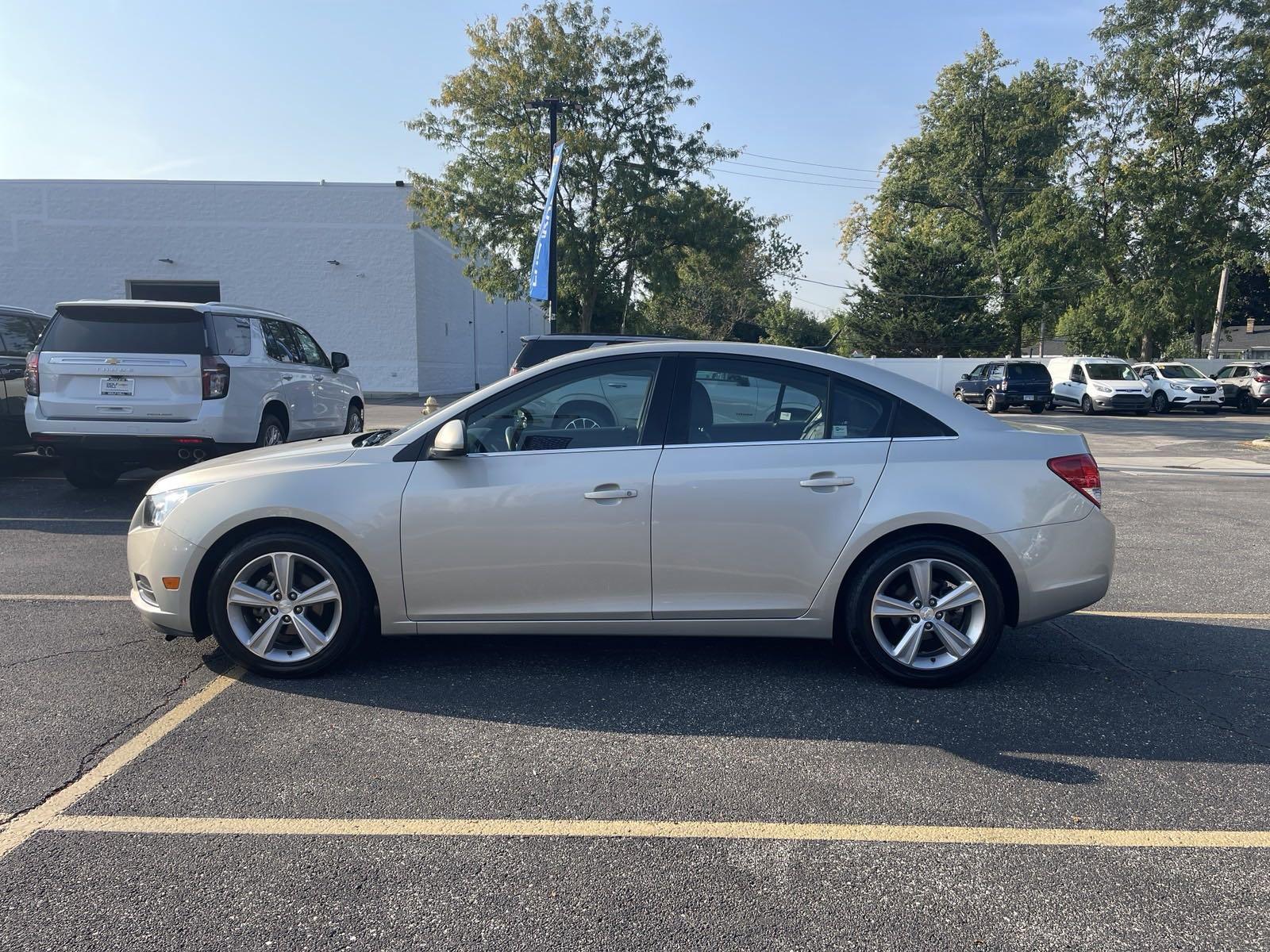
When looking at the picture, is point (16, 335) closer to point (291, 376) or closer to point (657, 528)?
point (291, 376)

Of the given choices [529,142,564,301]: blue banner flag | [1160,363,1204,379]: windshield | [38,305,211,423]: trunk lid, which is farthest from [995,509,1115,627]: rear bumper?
[1160,363,1204,379]: windshield

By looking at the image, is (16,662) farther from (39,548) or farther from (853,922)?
(853,922)

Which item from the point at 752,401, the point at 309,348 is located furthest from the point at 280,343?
the point at 752,401

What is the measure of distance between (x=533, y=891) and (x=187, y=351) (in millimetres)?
7524

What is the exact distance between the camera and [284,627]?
14.2 ft

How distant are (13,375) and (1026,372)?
97.6 feet

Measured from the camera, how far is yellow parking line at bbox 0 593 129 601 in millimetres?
5688

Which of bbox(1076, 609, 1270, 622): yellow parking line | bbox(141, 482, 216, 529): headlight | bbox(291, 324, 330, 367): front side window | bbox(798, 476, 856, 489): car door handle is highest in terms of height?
bbox(291, 324, 330, 367): front side window

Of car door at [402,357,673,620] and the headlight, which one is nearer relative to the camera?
car door at [402,357,673,620]

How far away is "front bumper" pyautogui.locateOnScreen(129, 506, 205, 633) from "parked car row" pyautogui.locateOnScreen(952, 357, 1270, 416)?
100 ft

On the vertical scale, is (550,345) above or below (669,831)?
above

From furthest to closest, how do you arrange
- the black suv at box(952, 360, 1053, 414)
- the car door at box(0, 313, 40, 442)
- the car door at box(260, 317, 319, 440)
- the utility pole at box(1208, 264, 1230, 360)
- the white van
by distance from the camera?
the utility pole at box(1208, 264, 1230, 360), the black suv at box(952, 360, 1053, 414), the white van, the car door at box(260, 317, 319, 440), the car door at box(0, 313, 40, 442)

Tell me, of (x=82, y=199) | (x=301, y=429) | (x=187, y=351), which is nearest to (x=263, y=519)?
(x=187, y=351)

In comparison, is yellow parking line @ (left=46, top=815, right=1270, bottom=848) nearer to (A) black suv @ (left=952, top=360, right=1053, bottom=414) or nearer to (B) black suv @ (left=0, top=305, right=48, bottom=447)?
(B) black suv @ (left=0, top=305, right=48, bottom=447)
